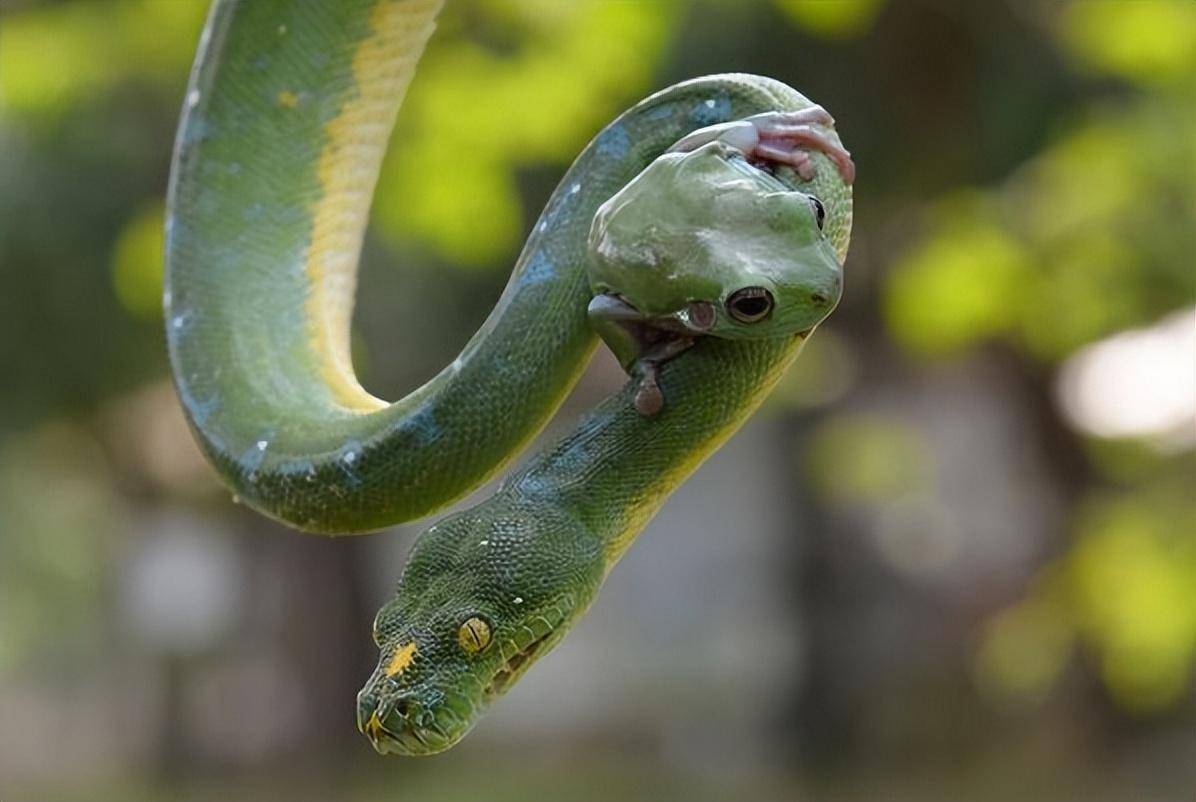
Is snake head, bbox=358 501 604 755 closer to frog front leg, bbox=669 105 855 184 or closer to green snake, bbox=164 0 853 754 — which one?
green snake, bbox=164 0 853 754

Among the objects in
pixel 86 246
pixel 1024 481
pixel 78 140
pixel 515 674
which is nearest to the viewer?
pixel 515 674

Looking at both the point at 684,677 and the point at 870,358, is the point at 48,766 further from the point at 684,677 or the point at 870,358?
the point at 870,358

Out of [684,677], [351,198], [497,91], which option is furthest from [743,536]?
[351,198]

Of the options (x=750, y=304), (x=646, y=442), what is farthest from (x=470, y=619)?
(x=750, y=304)

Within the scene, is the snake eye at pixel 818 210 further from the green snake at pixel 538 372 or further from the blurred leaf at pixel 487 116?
the blurred leaf at pixel 487 116

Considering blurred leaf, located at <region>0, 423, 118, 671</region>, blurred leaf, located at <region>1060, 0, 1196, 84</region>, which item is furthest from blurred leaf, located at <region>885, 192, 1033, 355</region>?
blurred leaf, located at <region>0, 423, 118, 671</region>

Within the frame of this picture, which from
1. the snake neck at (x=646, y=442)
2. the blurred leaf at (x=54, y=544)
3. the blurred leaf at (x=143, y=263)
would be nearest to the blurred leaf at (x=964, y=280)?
the blurred leaf at (x=143, y=263)
